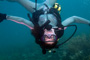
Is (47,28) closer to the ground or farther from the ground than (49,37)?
farther from the ground

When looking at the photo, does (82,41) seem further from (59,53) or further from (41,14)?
(41,14)

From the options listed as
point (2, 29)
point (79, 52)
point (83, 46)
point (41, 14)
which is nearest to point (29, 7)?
point (41, 14)

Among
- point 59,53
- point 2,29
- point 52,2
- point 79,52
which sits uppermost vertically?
point 52,2

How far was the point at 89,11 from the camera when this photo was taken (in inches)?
1470

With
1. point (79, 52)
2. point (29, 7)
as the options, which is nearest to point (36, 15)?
point (29, 7)

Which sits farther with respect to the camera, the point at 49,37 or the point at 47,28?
the point at 47,28

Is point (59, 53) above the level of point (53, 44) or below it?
below

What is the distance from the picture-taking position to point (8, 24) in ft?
167

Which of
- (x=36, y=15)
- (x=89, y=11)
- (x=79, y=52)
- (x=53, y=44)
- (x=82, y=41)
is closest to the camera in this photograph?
(x=53, y=44)

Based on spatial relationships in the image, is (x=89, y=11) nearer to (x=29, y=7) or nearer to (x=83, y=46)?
(x=83, y=46)

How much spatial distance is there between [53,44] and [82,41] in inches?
358

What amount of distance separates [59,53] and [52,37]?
7767 millimetres

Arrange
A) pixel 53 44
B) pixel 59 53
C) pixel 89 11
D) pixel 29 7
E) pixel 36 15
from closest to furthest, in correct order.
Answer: pixel 53 44 < pixel 36 15 < pixel 29 7 < pixel 59 53 < pixel 89 11

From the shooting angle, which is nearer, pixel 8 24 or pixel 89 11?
pixel 89 11
